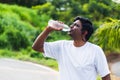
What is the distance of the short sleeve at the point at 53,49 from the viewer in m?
3.44

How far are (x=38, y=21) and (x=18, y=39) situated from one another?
324 cm

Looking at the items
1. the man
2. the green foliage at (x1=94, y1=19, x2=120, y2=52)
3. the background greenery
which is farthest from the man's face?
the background greenery

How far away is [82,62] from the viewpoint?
328 centimetres

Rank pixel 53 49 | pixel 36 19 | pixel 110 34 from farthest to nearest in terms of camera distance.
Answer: pixel 36 19, pixel 110 34, pixel 53 49

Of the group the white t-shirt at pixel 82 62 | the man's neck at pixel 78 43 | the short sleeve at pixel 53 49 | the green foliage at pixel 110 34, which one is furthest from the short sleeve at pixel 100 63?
the green foliage at pixel 110 34

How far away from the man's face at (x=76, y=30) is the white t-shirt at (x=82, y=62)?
8 cm

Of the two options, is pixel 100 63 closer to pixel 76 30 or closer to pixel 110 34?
pixel 76 30

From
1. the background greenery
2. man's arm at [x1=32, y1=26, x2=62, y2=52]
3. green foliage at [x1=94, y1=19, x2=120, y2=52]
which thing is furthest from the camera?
the background greenery

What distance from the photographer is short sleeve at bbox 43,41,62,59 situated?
344cm

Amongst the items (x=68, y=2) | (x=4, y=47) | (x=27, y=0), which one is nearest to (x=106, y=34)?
(x=4, y=47)

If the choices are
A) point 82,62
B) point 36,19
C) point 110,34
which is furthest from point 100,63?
point 36,19

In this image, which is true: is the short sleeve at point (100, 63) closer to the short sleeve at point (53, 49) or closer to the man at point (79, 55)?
the man at point (79, 55)

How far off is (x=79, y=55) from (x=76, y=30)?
20 centimetres

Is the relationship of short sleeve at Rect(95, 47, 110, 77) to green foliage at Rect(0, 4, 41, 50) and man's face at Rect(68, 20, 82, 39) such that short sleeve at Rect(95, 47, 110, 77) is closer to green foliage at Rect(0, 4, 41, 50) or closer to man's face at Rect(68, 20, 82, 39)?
man's face at Rect(68, 20, 82, 39)
